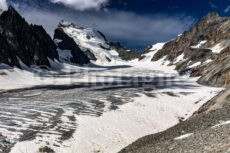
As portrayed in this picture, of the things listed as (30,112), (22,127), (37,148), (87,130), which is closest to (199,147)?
(37,148)

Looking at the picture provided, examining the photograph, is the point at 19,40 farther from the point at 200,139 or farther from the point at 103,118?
the point at 200,139

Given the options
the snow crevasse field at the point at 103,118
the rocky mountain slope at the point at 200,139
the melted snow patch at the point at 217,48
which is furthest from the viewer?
the melted snow patch at the point at 217,48

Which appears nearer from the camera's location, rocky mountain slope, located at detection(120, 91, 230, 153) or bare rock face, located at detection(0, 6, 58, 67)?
rocky mountain slope, located at detection(120, 91, 230, 153)

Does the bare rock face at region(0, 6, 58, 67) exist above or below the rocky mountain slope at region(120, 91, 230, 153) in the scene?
above

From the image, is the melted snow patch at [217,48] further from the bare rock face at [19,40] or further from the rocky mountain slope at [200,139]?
the rocky mountain slope at [200,139]

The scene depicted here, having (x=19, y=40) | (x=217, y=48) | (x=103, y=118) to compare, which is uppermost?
(x=19, y=40)

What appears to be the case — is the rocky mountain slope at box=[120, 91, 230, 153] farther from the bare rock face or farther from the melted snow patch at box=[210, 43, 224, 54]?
the melted snow patch at box=[210, 43, 224, 54]

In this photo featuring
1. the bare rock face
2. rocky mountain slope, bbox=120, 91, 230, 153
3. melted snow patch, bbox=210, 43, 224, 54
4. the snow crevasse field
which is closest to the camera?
rocky mountain slope, bbox=120, 91, 230, 153

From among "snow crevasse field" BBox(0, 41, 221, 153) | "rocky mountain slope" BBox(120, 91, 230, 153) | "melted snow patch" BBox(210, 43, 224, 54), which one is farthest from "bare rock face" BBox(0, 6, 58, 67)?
"rocky mountain slope" BBox(120, 91, 230, 153)

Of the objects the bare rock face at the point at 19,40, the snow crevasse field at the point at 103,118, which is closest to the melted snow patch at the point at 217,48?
the bare rock face at the point at 19,40

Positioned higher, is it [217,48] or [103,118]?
[217,48]

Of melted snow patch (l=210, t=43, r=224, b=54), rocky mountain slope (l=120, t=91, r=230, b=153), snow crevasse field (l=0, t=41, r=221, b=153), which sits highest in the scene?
melted snow patch (l=210, t=43, r=224, b=54)

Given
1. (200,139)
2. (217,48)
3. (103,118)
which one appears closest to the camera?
(200,139)

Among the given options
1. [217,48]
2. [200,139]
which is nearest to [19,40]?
[217,48]
